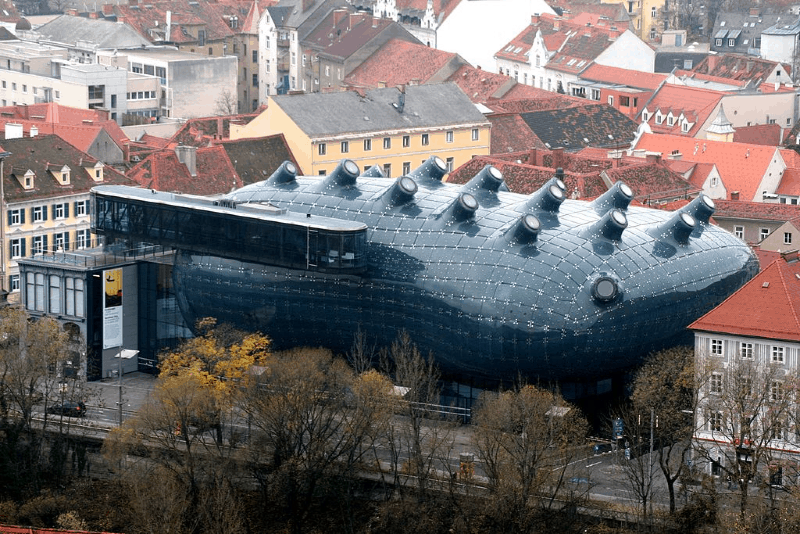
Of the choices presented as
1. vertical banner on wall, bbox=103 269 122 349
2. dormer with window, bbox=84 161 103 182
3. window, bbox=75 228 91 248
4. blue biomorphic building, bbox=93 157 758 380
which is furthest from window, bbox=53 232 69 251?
vertical banner on wall, bbox=103 269 122 349

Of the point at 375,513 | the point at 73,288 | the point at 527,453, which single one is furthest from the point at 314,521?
the point at 73,288

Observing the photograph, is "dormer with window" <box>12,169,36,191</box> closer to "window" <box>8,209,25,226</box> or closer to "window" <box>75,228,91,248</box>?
"window" <box>8,209,25,226</box>

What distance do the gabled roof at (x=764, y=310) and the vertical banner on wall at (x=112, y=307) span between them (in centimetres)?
4714

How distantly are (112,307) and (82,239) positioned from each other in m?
25.0

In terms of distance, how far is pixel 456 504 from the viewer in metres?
142

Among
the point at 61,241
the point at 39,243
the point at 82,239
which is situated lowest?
the point at 39,243

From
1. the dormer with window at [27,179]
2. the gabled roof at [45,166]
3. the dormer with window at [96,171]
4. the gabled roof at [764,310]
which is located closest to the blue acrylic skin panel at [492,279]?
the gabled roof at [764,310]

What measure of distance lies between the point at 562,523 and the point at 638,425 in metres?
9.95

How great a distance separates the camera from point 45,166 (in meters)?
193

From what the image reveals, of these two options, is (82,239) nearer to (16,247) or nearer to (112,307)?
(16,247)

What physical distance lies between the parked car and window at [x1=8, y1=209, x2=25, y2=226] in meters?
31.3

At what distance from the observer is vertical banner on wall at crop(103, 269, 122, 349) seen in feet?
557

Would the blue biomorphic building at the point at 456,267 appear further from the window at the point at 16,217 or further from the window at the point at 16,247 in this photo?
the window at the point at 16,247

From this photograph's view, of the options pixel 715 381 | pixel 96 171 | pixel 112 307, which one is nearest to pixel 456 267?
pixel 715 381
